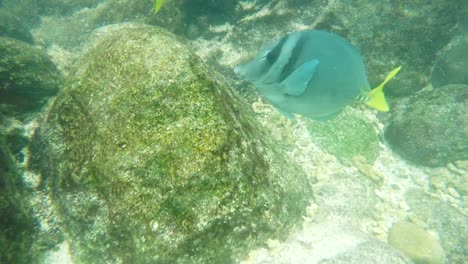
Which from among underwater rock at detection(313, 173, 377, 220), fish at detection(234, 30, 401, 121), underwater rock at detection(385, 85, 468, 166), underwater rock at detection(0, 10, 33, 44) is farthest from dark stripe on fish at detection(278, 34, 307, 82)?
underwater rock at detection(0, 10, 33, 44)

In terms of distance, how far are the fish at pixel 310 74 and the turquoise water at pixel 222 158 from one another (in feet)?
0.12

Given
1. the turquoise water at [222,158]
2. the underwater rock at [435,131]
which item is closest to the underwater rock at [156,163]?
the turquoise water at [222,158]

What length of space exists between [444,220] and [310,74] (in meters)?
3.85

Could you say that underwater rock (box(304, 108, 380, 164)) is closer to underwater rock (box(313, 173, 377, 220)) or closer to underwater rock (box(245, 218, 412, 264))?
underwater rock (box(313, 173, 377, 220))

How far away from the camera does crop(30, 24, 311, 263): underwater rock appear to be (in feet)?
7.18

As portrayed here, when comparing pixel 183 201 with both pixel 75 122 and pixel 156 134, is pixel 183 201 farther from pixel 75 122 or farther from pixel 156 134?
pixel 75 122

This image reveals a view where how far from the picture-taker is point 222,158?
2244 millimetres

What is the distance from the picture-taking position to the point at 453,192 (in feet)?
16.6

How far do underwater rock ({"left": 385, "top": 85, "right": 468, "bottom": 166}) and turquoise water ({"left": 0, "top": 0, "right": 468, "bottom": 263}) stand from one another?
0.02 meters

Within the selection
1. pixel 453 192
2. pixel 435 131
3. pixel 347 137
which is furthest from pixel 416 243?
pixel 435 131

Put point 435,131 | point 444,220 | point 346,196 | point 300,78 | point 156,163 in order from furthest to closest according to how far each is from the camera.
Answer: point 435,131 → point 444,220 → point 346,196 → point 300,78 → point 156,163

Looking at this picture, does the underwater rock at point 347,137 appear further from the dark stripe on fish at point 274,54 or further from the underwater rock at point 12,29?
the underwater rock at point 12,29

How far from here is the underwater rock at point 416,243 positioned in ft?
13.1

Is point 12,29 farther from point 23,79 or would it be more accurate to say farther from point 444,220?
point 444,220
